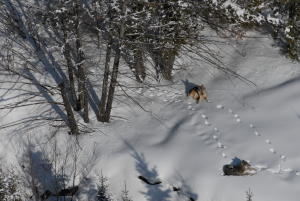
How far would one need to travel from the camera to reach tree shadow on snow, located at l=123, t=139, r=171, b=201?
548 centimetres

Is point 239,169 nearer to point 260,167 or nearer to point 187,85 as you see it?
point 260,167

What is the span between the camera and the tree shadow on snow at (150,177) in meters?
5.48

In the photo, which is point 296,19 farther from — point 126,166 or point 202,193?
point 126,166

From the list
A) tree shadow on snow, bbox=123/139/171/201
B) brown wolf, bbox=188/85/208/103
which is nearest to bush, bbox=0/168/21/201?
tree shadow on snow, bbox=123/139/171/201

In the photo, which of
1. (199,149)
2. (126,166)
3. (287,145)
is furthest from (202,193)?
(287,145)

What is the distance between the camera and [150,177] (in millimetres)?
5715

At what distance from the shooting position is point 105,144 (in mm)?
6504

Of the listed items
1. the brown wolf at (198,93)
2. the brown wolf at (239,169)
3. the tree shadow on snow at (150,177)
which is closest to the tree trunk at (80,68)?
the tree shadow on snow at (150,177)

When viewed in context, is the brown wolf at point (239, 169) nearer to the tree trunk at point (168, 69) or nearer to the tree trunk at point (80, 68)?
the tree trunk at point (168, 69)

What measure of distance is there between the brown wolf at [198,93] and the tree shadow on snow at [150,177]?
9.96 feet

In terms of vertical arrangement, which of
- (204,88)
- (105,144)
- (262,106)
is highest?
(204,88)

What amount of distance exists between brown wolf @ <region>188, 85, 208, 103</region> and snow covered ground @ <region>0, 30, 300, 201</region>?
0.64 ft

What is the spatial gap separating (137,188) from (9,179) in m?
3.72

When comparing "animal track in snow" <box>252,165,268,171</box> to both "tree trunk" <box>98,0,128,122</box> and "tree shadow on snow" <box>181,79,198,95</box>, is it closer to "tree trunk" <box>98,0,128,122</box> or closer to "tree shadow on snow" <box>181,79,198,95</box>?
"tree shadow on snow" <box>181,79,198,95</box>
